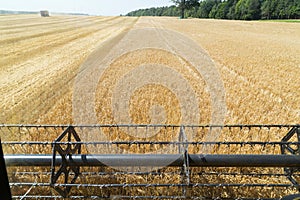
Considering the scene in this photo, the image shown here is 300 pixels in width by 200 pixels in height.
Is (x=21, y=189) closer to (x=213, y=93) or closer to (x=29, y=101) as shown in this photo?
(x=29, y=101)

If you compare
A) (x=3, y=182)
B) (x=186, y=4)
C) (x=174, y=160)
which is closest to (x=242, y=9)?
(x=186, y=4)

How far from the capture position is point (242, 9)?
2114 inches

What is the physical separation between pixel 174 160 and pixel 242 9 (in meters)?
59.9

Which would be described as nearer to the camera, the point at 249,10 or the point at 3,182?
the point at 3,182

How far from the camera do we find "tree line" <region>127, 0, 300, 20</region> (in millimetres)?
50656

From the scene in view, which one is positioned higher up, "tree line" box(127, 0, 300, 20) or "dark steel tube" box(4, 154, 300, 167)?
"tree line" box(127, 0, 300, 20)

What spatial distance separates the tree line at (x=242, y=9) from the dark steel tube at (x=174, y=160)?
58.1 metres

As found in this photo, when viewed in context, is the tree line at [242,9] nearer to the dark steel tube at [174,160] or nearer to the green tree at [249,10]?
the green tree at [249,10]

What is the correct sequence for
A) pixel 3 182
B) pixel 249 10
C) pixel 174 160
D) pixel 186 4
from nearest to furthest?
pixel 3 182
pixel 174 160
pixel 249 10
pixel 186 4

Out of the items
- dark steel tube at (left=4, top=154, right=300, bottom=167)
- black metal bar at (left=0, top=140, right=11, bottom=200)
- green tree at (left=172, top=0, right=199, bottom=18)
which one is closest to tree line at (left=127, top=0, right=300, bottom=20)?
green tree at (left=172, top=0, right=199, bottom=18)

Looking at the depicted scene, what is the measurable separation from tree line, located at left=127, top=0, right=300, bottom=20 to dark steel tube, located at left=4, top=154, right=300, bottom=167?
191ft

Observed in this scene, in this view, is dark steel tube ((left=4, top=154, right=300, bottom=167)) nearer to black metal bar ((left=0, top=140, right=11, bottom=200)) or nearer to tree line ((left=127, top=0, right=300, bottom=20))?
black metal bar ((left=0, top=140, right=11, bottom=200))

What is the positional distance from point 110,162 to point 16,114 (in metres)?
2.39

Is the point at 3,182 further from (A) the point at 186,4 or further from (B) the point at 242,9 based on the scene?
(A) the point at 186,4
